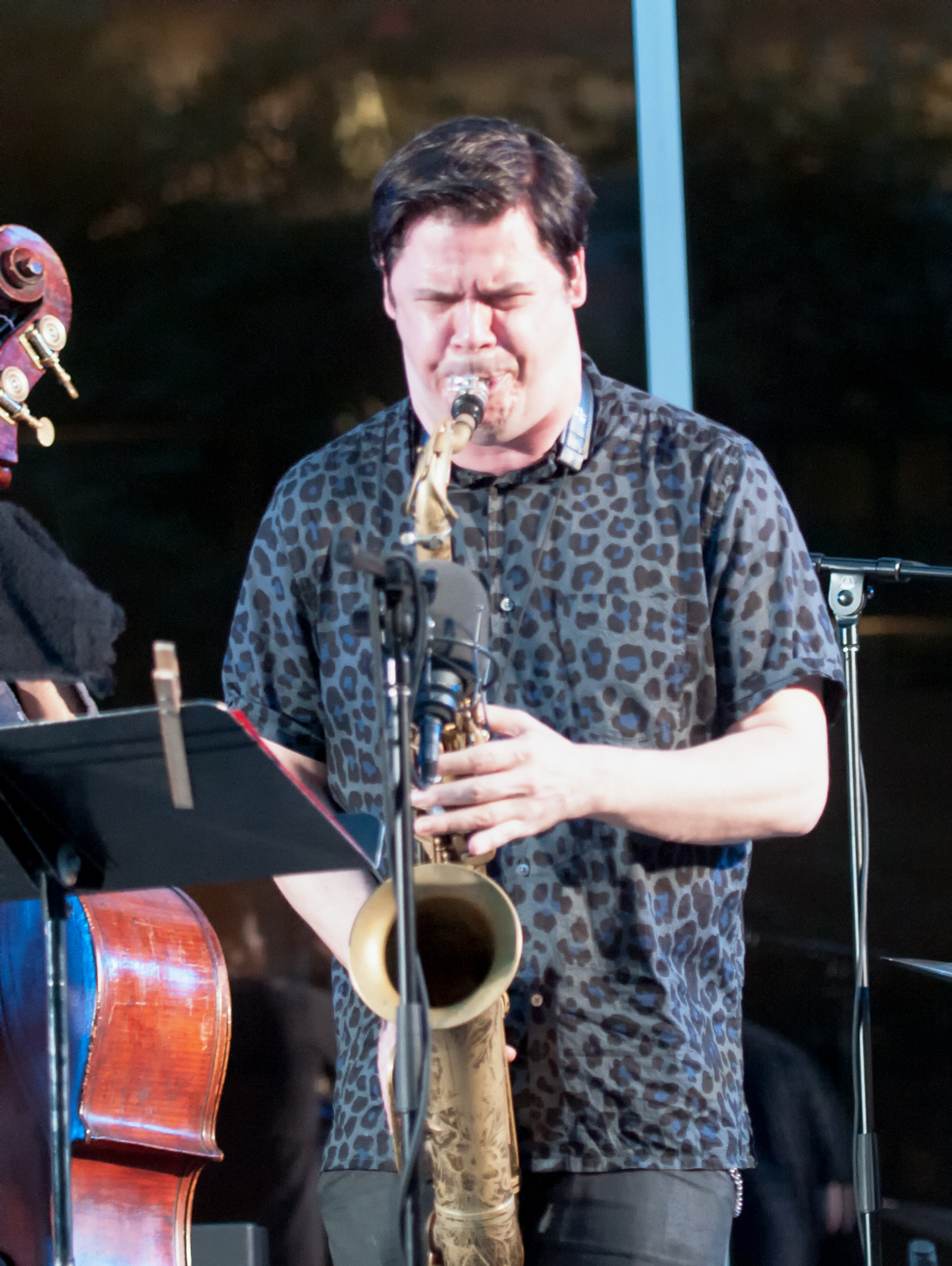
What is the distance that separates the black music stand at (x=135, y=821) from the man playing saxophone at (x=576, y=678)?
16.5 inches

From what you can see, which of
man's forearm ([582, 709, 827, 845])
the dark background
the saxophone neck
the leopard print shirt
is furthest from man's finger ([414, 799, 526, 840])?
the dark background

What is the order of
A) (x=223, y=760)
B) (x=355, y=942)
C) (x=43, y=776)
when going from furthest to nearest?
(x=355, y=942) → (x=43, y=776) → (x=223, y=760)

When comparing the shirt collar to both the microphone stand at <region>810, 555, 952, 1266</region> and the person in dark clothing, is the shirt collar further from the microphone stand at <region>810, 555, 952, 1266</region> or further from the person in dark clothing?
the person in dark clothing

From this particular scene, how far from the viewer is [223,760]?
1292 mm

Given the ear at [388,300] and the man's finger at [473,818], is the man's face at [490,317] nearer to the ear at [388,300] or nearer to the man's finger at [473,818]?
the ear at [388,300]

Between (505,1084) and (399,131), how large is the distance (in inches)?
85.2

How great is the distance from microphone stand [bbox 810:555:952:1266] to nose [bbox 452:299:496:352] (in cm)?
88

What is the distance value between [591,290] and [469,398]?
126 centimetres

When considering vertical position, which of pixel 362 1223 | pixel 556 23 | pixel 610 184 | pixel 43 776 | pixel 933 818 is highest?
pixel 556 23

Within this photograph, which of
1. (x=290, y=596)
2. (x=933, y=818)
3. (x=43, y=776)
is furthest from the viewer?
(x=933, y=818)

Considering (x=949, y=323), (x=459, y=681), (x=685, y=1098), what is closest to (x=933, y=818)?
(x=949, y=323)

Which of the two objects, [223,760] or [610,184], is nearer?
[223,760]

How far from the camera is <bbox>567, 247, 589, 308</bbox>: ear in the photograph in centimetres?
206

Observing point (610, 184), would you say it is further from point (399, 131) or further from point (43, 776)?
point (43, 776)
